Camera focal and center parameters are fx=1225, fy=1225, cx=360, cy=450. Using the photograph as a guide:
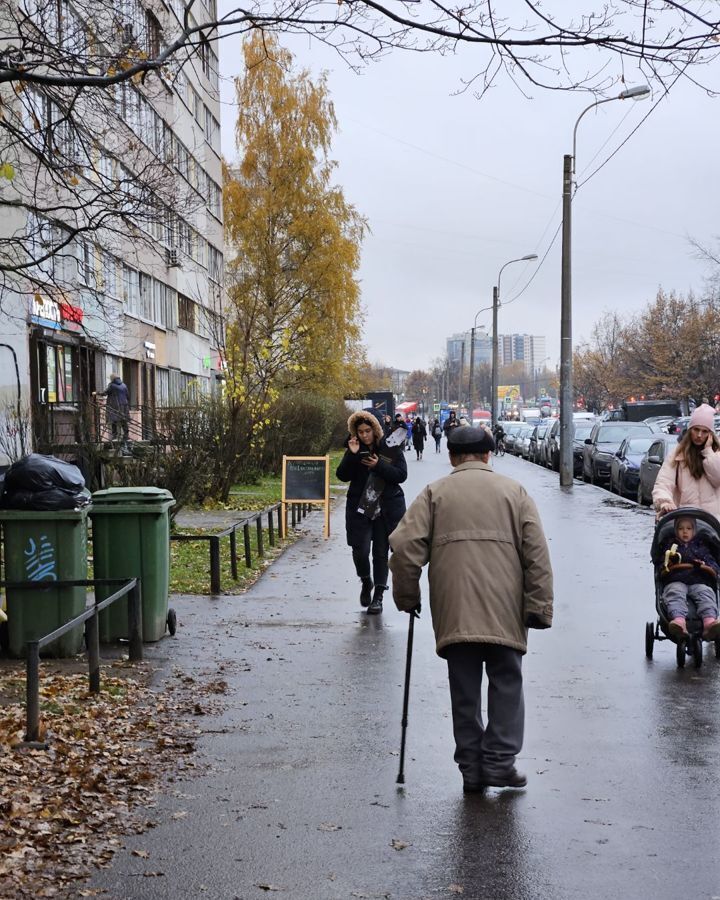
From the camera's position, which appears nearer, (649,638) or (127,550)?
(649,638)

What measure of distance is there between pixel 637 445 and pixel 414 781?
23292 millimetres

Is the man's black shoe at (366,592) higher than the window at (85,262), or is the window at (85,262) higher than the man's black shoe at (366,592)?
the window at (85,262)

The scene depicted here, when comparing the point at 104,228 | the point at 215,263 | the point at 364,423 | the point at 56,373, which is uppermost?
the point at 215,263

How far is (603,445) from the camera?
3247 cm

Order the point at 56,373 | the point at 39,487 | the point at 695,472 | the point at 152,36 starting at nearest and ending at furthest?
the point at 39,487 → the point at 695,472 → the point at 152,36 → the point at 56,373

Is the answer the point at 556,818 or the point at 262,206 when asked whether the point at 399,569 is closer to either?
the point at 556,818

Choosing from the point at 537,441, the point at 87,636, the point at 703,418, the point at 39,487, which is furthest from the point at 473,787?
the point at 537,441

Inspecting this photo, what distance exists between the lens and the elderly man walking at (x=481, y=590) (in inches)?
217

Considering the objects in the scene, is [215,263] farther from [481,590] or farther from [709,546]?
[481,590]

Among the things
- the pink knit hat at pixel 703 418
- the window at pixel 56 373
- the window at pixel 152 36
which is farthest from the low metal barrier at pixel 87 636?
the window at pixel 56 373

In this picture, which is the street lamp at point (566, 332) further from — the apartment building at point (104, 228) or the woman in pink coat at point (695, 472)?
the woman in pink coat at point (695, 472)

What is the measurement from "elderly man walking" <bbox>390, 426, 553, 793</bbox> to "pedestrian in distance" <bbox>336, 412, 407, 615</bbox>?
5.22m

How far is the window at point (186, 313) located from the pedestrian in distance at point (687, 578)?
136 ft

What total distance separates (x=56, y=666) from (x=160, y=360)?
120ft
